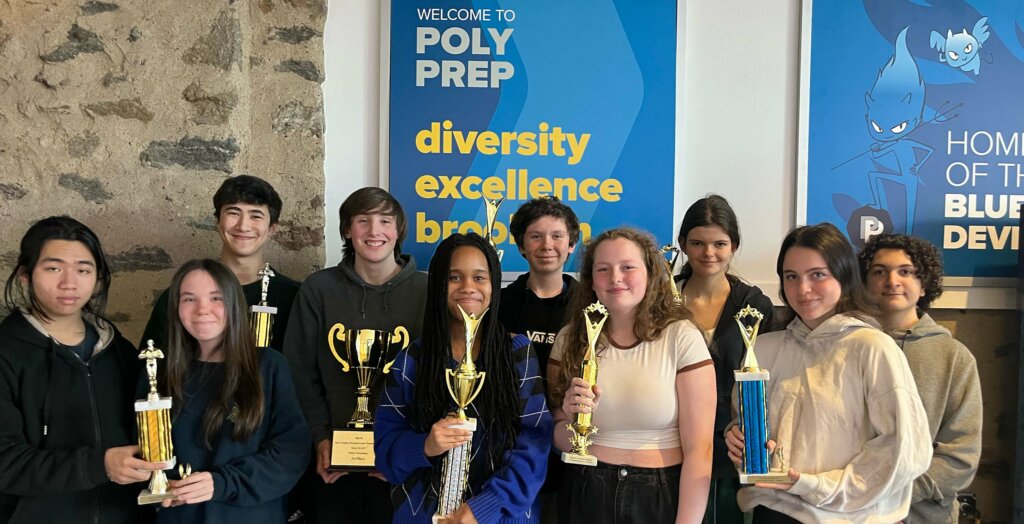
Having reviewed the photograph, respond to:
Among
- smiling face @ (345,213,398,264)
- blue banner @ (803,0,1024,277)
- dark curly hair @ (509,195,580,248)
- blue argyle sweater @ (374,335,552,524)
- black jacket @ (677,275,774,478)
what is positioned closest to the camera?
blue argyle sweater @ (374,335,552,524)

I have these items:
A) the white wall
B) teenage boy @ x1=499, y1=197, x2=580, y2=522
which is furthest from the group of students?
the white wall

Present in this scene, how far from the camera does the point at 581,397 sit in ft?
6.40

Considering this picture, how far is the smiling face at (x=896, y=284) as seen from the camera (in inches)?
103

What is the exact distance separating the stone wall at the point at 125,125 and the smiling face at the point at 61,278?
3.14ft

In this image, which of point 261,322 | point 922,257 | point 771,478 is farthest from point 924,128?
point 261,322

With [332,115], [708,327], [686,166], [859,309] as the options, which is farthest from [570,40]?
[859,309]

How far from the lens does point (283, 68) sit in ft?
11.2

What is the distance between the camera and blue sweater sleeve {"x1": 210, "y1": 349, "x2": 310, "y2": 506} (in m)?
2.06

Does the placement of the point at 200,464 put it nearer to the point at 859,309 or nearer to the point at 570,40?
the point at 859,309

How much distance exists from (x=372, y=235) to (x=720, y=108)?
5.98 ft

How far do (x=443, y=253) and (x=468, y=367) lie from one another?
15.6 inches

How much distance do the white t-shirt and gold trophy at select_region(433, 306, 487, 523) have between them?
0.35 meters

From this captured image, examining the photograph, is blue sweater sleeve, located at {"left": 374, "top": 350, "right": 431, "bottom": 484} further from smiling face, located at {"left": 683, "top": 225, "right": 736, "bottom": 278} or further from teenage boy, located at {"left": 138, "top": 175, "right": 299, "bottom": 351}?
smiling face, located at {"left": 683, "top": 225, "right": 736, "bottom": 278}

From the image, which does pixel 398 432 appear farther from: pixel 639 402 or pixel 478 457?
pixel 639 402
